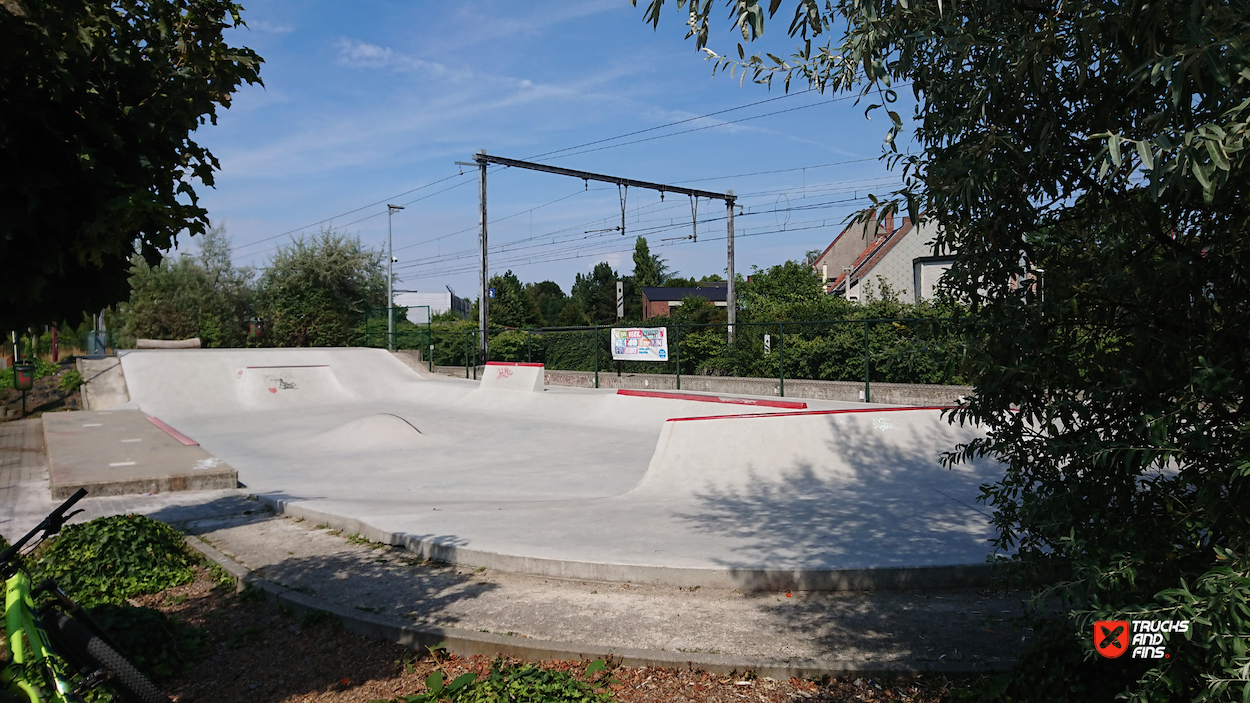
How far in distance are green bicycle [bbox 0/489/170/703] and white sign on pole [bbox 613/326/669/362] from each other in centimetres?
1943

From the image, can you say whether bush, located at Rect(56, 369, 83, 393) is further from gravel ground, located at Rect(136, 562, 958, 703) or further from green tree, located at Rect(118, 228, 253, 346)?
gravel ground, located at Rect(136, 562, 958, 703)

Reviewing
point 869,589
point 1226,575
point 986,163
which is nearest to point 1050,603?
point 869,589

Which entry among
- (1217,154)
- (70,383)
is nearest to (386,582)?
(1217,154)

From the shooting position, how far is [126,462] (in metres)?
10.5

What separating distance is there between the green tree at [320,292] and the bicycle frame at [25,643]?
3540 centimetres

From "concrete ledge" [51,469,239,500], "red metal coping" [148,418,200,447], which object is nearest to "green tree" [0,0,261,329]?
"concrete ledge" [51,469,239,500]

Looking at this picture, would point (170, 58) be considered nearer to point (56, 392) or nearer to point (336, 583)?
point (336, 583)

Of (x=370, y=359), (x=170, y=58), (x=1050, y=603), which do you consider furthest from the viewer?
(x=370, y=359)

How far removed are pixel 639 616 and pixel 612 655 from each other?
2.41 ft

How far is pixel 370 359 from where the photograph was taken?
28938mm

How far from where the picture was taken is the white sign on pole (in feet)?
73.4

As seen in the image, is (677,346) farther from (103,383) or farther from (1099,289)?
(1099,289)

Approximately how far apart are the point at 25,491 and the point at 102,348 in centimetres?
1990

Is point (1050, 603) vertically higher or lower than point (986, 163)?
lower
